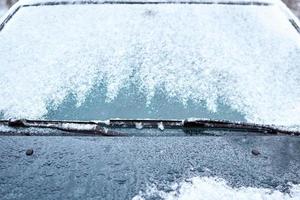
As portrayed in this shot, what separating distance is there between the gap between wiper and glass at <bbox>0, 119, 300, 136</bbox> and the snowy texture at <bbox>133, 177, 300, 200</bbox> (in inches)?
11.2

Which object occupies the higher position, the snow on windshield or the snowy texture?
the snow on windshield

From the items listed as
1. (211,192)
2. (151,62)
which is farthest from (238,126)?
(151,62)

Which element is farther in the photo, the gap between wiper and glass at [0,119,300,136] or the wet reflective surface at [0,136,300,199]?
the gap between wiper and glass at [0,119,300,136]

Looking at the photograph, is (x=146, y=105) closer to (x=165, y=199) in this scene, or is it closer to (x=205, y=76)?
(x=205, y=76)

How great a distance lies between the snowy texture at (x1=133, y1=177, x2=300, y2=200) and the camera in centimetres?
135

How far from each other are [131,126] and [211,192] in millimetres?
437

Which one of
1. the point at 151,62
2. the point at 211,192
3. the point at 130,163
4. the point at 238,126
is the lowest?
the point at 211,192

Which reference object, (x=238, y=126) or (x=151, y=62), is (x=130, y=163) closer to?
(x=238, y=126)

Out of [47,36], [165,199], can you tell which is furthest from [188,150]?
[47,36]

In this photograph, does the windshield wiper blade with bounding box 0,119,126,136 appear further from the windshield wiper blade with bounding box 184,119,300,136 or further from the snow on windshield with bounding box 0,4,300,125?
the windshield wiper blade with bounding box 184,119,300,136

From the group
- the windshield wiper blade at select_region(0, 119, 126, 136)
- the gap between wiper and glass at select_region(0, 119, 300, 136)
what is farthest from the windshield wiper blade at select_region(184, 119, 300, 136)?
the windshield wiper blade at select_region(0, 119, 126, 136)

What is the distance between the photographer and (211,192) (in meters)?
1.37

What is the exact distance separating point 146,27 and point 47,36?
51 cm

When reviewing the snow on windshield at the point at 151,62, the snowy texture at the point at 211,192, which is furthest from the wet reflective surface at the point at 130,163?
the snow on windshield at the point at 151,62
